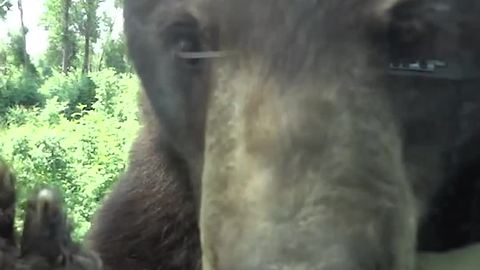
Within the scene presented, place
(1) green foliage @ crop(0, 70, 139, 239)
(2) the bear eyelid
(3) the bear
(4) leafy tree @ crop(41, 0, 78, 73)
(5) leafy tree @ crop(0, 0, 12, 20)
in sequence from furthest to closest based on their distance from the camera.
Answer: (4) leafy tree @ crop(41, 0, 78, 73) < (1) green foliage @ crop(0, 70, 139, 239) < (5) leafy tree @ crop(0, 0, 12, 20) < (2) the bear eyelid < (3) the bear

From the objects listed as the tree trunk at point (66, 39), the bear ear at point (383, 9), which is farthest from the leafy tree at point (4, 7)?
the bear ear at point (383, 9)

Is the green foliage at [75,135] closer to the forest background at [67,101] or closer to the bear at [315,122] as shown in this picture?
the forest background at [67,101]

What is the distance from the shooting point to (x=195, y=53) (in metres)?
1.19

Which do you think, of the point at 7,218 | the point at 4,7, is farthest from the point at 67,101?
the point at 7,218

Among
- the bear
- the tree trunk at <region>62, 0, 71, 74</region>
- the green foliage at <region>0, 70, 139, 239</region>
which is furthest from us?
the tree trunk at <region>62, 0, 71, 74</region>

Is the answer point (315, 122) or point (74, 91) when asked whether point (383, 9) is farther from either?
point (74, 91)

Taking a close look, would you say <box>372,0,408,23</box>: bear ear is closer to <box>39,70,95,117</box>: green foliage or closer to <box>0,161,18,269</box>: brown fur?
<box>0,161,18,269</box>: brown fur

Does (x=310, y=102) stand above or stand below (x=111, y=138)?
above

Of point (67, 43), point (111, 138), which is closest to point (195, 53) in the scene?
point (111, 138)

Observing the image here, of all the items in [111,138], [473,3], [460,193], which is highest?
[473,3]

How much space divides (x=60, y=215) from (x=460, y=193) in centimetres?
58

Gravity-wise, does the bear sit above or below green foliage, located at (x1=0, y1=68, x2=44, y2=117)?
above

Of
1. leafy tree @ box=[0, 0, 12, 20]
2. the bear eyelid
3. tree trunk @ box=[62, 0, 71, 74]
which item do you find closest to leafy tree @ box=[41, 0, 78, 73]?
tree trunk @ box=[62, 0, 71, 74]

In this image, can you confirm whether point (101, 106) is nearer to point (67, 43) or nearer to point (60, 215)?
point (67, 43)
